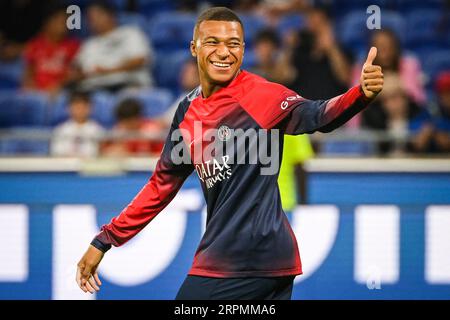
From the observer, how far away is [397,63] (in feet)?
24.4

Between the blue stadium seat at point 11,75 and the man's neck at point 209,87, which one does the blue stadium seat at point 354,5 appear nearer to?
the blue stadium seat at point 11,75

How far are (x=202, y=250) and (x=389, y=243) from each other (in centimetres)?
271

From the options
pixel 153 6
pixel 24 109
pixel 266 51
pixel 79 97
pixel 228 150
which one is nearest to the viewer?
pixel 228 150

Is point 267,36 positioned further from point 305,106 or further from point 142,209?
point 305,106

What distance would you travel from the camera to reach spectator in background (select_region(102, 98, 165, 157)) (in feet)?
21.3

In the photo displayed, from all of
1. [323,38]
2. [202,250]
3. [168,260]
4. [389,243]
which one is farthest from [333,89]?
[202,250]

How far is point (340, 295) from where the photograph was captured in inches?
245

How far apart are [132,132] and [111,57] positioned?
1.68m

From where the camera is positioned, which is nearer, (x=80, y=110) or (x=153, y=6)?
(x=80, y=110)

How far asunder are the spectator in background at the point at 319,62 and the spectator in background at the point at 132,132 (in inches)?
47.7

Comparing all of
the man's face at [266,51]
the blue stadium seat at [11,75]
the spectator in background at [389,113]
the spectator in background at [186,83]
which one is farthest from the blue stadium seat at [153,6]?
the spectator in background at [389,113]

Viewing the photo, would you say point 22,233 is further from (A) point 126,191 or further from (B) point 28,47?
(B) point 28,47

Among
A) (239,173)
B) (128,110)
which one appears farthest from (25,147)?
(239,173)

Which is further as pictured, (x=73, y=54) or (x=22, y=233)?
(x=73, y=54)
